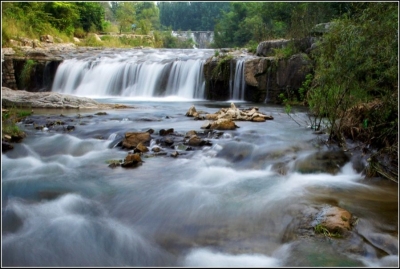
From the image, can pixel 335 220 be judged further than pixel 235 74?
No

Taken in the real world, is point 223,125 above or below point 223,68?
below

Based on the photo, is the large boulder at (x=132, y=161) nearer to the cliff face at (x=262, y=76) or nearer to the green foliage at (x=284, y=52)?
the cliff face at (x=262, y=76)

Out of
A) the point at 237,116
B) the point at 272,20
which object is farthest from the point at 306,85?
the point at 272,20

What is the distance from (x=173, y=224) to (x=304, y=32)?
33.1 feet

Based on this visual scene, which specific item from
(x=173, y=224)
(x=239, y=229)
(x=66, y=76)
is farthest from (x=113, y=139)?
(x=66, y=76)

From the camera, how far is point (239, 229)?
3744 millimetres

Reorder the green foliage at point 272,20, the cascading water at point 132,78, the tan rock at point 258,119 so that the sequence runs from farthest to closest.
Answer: the cascading water at point 132,78
the green foliage at point 272,20
the tan rock at point 258,119

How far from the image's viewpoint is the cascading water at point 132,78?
565 inches

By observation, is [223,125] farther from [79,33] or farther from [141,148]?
[79,33]

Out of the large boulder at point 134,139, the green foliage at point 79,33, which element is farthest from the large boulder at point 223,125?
the green foliage at point 79,33

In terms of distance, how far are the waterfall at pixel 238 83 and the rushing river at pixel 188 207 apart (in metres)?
6.17

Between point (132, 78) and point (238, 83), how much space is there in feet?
14.8

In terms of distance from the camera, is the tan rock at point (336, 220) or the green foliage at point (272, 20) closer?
the tan rock at point (336, 220)

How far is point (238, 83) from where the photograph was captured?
1315cm
